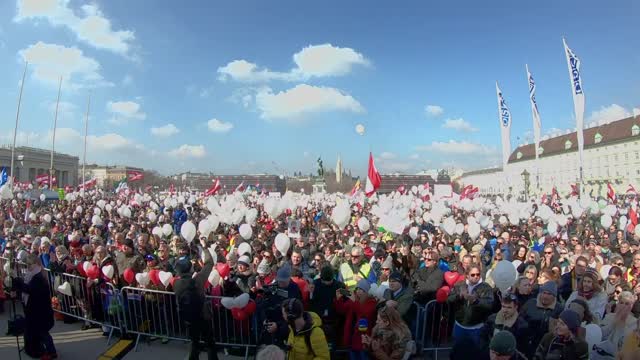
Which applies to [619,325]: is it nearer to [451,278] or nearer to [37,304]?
[451,278]

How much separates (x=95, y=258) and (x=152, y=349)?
2154 millimetres

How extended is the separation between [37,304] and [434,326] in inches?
230

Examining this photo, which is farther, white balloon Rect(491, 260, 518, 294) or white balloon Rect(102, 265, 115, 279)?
white balloon Rect(102, 265, 115, 279)

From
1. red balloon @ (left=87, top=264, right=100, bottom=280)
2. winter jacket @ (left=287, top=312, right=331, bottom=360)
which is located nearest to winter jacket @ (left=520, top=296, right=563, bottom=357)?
winter jacket @ (left=287, top=312, right=331, bottom=360)

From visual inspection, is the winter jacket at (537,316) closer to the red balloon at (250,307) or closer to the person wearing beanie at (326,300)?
the person wearing beanie at (326,300)

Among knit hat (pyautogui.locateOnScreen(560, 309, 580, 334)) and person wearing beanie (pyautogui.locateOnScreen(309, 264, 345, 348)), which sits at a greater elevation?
knit hat (pyautogui.locateOnScreen(560, 309, 580, 334))

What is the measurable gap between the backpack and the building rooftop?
100820 millimetres

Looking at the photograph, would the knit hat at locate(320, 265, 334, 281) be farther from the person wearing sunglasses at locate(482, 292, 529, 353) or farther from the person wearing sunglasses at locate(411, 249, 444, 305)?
the person wearing sunglasses at locate(482, 292, 529, 353)

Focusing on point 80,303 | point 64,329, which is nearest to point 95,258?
point 80,303

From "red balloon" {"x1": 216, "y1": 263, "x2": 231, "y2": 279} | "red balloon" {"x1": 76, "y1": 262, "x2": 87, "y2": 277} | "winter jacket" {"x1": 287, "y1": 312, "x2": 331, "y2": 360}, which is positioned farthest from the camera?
"red balloon" {"x1": 76, "y1": 262, "x2": 87, "y2": 277}

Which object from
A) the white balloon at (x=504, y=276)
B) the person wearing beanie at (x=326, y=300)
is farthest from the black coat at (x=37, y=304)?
the white balloon at (x=504, y=276)

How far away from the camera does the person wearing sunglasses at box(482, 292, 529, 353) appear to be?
431 centimetres

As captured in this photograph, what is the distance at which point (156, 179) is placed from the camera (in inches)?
4678

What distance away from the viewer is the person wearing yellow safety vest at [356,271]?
7.72 meters
